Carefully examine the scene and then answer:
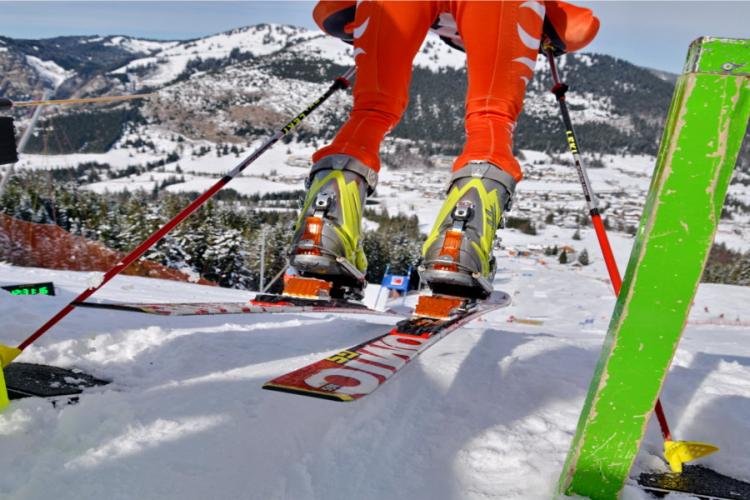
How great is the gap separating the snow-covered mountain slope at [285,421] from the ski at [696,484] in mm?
52

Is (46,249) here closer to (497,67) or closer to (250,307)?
(250,307)

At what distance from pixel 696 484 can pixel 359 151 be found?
6.63 feet

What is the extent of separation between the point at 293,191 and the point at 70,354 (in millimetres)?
112660

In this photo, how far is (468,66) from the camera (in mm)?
2523

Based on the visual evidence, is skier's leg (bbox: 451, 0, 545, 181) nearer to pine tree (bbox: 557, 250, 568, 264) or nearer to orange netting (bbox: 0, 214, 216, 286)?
orange netting (bbox: 0, 214, 216, 286)

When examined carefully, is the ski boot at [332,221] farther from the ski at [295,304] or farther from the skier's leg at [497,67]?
the skier's leg at [497,67]

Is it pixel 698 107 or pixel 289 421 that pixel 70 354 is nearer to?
pixel 289 421

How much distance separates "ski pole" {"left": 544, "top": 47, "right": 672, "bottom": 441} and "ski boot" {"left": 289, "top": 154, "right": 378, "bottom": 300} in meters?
1.09

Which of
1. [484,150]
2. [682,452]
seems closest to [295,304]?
[484,150]

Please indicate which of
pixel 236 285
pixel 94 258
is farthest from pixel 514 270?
pixel 94 258

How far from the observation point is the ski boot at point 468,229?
7.73ft

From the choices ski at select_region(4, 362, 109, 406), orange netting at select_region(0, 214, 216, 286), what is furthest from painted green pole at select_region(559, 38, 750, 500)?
orange netting at select_region(0, 214, 216, 286)

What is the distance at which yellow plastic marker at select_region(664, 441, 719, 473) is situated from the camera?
1.43 m

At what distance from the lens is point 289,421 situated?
1478 millimetres
